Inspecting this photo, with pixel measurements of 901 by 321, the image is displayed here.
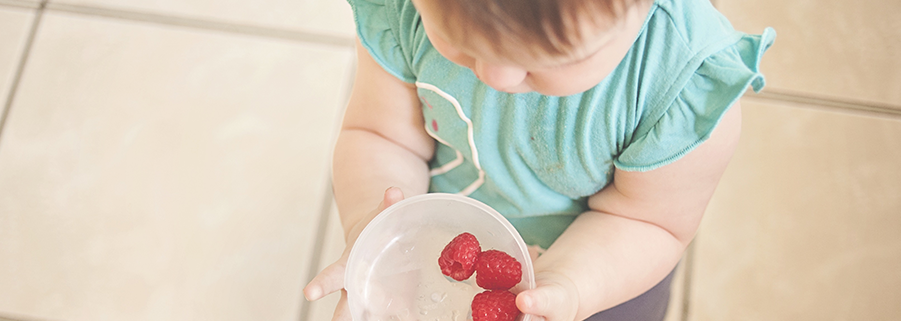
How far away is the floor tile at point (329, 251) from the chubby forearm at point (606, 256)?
1.23ft

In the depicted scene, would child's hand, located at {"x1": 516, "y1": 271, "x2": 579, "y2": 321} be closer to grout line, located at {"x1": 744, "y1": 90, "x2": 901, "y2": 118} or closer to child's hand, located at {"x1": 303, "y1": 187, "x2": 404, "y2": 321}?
child's hand, located at {"x1": 303, "y1": 187, "x2": 404, "y2": 321}

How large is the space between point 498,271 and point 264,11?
2.38 feet

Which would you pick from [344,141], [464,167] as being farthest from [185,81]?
[464,167]

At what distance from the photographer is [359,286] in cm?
49

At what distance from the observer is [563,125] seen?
0.49 meters

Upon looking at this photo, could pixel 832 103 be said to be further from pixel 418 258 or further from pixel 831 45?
pixel 418 258

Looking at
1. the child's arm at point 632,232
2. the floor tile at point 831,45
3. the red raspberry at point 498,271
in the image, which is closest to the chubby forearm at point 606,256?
the child's arm at point 632,232

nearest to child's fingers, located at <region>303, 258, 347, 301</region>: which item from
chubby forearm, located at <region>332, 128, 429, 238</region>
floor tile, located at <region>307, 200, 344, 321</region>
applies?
chubby forearm, located at <region>332, 128, 429, 238</region>

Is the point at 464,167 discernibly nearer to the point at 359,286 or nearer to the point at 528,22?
the point at 359,286

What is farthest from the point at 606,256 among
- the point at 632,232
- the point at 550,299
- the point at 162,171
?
the point at 162,171

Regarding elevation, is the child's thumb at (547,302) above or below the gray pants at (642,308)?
above

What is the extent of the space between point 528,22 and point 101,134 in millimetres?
867

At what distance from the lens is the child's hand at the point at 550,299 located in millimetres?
420

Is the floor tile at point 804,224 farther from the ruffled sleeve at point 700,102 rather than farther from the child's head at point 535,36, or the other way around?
the child's head at point 535,36
